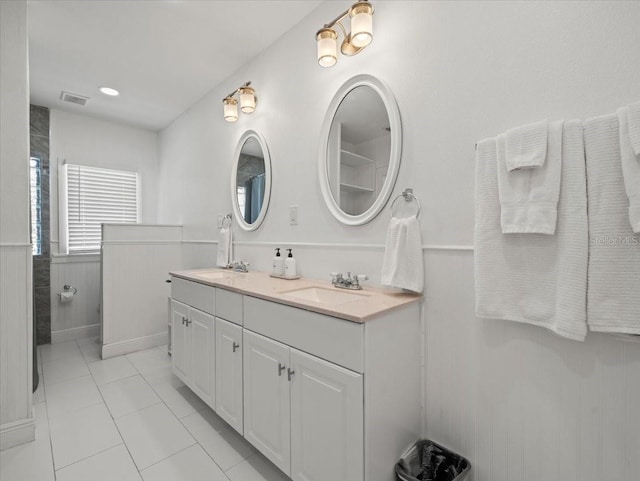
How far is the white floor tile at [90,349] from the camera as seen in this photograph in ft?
9.49

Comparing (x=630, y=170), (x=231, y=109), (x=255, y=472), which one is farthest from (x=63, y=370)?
(x=630, y=170)

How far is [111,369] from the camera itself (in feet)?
8.64

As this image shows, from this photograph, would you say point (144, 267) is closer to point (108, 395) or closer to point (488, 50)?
point (108, 395)

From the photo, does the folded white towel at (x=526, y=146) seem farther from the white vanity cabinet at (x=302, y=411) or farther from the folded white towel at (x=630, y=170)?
the white vanity cabinet at (x=302, y=411)

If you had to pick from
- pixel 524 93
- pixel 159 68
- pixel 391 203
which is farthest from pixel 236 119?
pixel 524 93

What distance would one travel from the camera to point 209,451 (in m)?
1.62

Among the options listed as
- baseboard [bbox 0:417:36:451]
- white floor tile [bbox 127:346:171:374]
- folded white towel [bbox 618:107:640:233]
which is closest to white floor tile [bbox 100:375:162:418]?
white floor tile [bbox 127:346:171:374]

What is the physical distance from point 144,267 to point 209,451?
2153 millimetres

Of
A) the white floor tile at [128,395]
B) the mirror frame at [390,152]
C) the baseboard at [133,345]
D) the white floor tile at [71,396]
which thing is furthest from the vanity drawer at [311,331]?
the baseboard at [133,345]

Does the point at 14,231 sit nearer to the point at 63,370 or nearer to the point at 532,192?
the point at 63,370

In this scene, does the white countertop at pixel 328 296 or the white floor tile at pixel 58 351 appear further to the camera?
the white floor tile at pixel 58 351

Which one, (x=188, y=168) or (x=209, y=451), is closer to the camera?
(x=209, y=451)

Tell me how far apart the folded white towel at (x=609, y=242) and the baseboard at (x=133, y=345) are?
3549mm

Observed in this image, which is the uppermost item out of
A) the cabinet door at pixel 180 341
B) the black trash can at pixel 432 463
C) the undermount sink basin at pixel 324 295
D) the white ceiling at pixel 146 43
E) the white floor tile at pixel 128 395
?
the white ceiling at pixel 146 43
